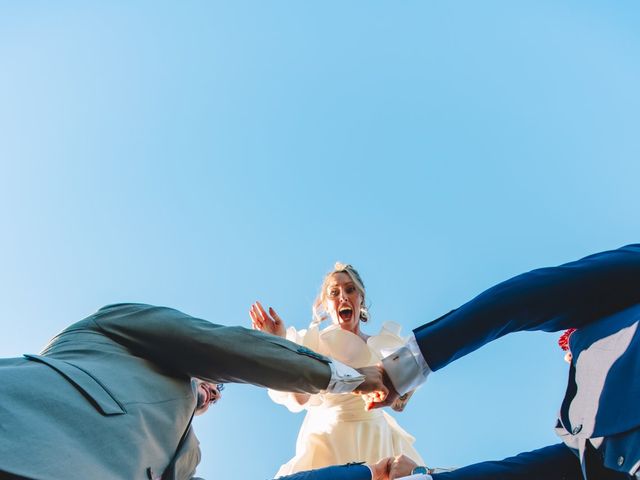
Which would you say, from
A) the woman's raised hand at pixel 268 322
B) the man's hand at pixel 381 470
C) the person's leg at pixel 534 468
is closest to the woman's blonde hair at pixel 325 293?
the woman's raised hand at pixel 268 322

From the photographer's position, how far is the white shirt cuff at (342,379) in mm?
2865

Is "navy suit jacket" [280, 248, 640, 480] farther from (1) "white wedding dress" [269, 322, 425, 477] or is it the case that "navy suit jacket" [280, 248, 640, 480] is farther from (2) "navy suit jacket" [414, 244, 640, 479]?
(1) "white wedding dress" [269, 322, 425, 477]

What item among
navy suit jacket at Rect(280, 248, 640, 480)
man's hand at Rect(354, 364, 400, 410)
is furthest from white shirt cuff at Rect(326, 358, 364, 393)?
navy suit jacket at Rect(280, 248, 640, 480)

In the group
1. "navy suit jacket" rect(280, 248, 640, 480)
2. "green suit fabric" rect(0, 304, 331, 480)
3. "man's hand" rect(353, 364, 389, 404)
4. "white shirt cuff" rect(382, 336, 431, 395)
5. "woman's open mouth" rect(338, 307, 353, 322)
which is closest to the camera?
"green suit fabric" rect(0, 304, 331, 480)

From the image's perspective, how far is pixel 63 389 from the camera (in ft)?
7.44

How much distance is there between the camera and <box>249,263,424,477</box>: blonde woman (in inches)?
186

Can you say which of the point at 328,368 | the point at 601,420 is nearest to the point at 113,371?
the point at 328,368

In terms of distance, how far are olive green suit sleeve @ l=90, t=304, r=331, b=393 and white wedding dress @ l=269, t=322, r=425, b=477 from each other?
2.04 m

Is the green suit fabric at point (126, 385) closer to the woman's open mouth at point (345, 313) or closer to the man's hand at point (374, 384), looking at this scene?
the man's hand at point (374, 384)

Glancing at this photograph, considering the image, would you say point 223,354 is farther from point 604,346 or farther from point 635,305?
point 635,305

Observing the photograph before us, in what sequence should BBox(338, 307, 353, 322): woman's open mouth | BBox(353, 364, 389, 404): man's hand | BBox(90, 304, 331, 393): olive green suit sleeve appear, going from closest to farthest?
BBox(90, 304, 331, 393): olive green suit sleeve
BBox(353, 364, 389, 404): man's hand
BBox(338, 307, 353, 322): woman's open mouth

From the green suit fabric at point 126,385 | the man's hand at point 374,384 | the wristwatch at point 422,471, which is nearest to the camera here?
the green suit fabric at point 126,385

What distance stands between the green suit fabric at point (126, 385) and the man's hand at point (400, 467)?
1.00 metres

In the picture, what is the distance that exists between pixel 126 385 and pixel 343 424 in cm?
272
